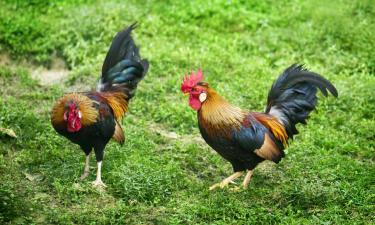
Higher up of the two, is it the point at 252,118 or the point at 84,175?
the point at 252,118

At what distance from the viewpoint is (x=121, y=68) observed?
6648 mm

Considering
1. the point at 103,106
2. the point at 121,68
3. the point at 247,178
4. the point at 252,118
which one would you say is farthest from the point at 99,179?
the point at 252,118

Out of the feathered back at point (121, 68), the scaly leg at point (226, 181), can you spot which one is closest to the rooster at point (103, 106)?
the feathered back at point (121, 68)

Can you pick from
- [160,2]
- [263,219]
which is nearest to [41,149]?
[263,219]

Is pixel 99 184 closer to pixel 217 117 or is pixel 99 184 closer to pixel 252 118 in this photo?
pixel 217 117

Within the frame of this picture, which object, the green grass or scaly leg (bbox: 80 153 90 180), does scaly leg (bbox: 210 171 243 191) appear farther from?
scaly leg (bbox: 80 153 90 180)

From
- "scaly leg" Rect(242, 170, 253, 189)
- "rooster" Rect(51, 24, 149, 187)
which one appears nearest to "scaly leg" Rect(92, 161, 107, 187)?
"rooster" Rect(51, 24, 149, 187)

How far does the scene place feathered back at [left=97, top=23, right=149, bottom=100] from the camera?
21.8 ft

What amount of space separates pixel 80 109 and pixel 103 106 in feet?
1.22

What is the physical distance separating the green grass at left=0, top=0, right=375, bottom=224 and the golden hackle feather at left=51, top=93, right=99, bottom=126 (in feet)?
2.29

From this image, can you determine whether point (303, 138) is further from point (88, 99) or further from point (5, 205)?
point (5, 205)

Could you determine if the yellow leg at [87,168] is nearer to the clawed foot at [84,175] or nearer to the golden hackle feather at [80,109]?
the clawed foot at [84,175]

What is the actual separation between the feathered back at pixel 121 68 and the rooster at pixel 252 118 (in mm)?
834

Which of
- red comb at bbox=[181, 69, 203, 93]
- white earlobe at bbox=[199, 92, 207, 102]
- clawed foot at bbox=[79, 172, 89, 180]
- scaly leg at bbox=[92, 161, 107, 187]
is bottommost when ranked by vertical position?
clawed foot at bbox=[79, 172, 89, 180]
